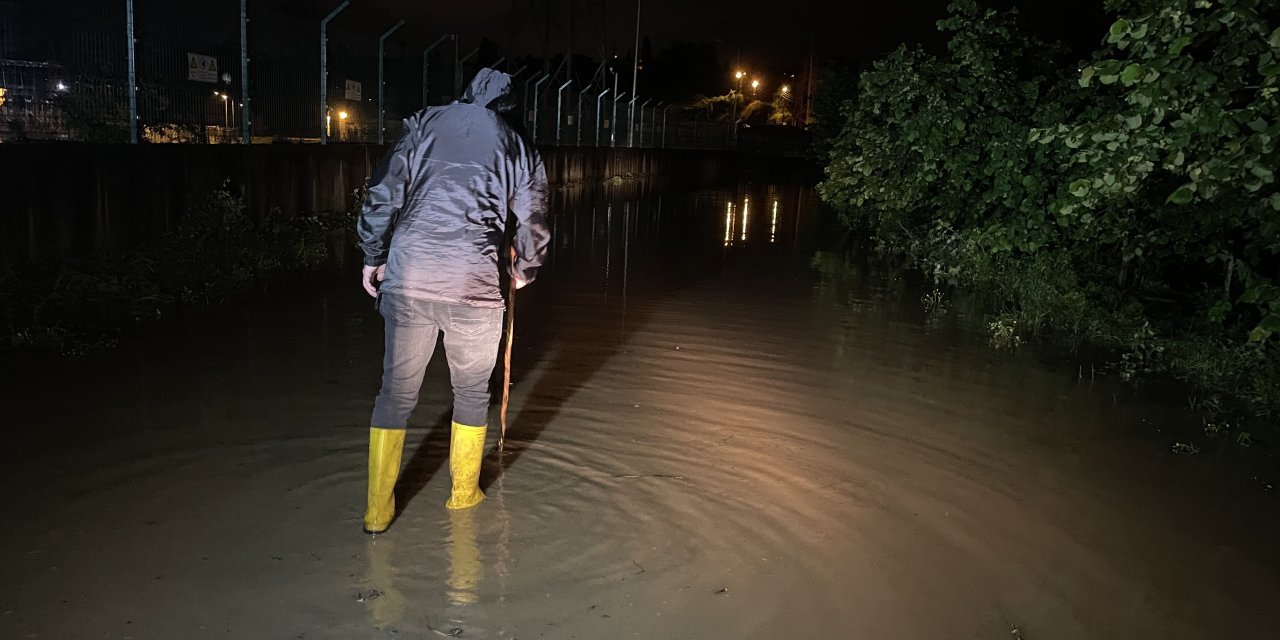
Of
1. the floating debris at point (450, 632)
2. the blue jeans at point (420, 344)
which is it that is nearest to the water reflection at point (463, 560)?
the floating debris at point (450, 632)

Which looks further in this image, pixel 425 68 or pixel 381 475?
pixel 425 68

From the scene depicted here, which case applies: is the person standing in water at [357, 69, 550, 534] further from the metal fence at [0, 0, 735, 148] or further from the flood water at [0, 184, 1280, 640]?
the metal fence at [0, 0, 735, 148]

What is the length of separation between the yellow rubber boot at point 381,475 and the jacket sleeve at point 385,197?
0.76 meters

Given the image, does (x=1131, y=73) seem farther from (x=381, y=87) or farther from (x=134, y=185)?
(x=381, y=87)

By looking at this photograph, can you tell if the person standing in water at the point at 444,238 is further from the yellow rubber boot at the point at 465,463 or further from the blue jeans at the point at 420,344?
the yellow rubber boot at the point at 465,463

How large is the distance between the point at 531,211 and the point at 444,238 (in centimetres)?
38

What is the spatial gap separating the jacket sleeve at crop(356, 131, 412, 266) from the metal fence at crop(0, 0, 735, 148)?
21.8ft

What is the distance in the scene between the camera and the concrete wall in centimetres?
801

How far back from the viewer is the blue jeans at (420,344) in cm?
393

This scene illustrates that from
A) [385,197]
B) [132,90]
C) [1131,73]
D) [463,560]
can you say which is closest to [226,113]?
[132,90]

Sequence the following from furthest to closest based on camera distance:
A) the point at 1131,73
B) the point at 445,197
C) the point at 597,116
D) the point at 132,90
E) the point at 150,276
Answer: the point at 597,116
the point at 132,90
the point at 150,276
the point at 1131,73
the point at 445,197

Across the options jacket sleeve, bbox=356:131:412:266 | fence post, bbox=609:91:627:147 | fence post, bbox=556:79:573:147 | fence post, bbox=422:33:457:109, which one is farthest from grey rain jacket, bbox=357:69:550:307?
fence post, bbox=609:91:627:147

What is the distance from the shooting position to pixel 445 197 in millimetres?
3857

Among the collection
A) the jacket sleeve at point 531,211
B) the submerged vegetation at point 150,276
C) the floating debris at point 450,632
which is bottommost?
the floating debris at point 450,632
